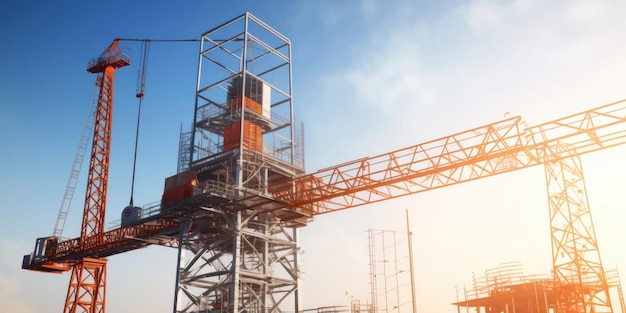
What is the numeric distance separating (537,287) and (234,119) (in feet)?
110

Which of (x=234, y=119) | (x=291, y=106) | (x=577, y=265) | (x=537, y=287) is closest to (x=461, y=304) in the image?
(x=537, y=287)

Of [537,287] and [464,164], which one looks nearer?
[464,164]

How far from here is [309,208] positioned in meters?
48.6

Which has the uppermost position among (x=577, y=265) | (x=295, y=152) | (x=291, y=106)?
(x=291, y=106)

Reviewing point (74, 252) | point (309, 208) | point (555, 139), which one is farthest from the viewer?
point (74, 252)

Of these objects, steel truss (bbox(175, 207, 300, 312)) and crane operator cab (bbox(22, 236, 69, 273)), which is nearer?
steel truss (bbox(175, 207, 300, 312))

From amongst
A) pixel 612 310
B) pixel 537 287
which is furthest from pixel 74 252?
pixel 612 310

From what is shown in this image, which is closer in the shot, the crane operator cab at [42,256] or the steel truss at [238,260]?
the steel truss at [238,260]

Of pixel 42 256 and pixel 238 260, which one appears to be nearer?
Answer: pixel 238 260

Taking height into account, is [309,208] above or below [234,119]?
below

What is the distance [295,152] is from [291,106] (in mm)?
5074

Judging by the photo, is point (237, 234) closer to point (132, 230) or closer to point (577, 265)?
point (132, 230)

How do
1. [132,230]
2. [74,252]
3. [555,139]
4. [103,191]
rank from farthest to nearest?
[103,191], [74,252], [132,230], [555,139]

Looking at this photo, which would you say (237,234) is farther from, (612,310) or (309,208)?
(612,310)
